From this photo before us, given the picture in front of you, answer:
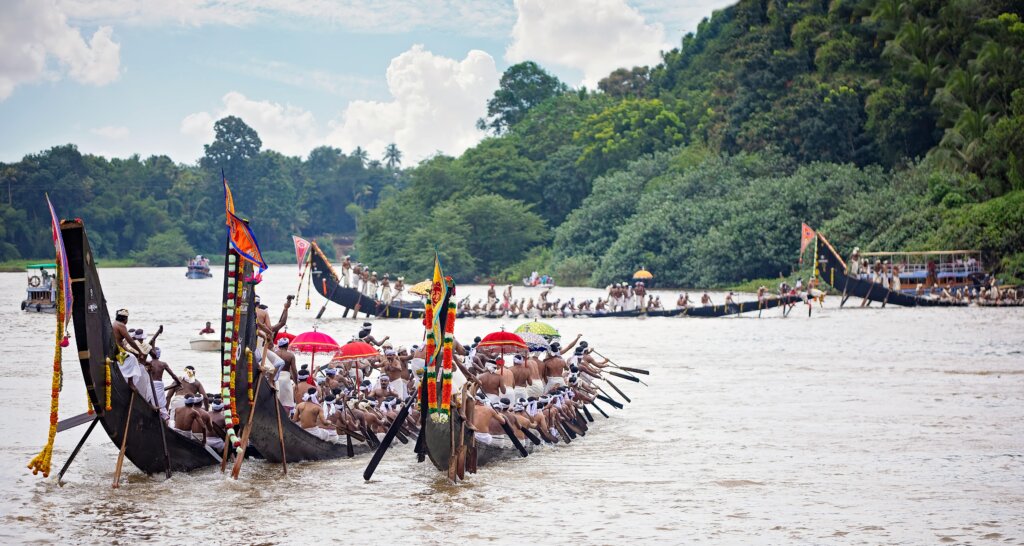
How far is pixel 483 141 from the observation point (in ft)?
259

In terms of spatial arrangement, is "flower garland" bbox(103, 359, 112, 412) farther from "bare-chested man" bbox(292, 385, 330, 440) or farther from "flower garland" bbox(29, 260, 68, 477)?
"bare-chested man" bbox(292, 385, 330, 440)

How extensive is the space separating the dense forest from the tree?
0.16 metres

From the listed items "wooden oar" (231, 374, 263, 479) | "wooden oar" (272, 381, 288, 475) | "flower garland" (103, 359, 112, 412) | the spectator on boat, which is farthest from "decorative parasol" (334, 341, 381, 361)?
the spectator on boat

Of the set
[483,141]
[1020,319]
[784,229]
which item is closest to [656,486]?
[1020,319]

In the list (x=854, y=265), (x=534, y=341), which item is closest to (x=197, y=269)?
(x=854, y=265)

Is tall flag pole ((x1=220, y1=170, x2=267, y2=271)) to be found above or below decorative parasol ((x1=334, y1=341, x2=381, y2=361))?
above

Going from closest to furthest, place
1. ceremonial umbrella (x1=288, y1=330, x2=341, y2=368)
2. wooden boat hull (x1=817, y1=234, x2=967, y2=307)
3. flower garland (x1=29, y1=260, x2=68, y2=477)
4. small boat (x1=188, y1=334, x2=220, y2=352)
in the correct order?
flower garland (x1=29, y1=260, x2=68, y2=477) < ceremonial umbrella (x1=288, y1=330, x2=341, y2=368) < small boat (x1=188, y1=334, x2=220, y2=352) < wooden boat hull (x1=817, y1=234, x2=967, y2=307)

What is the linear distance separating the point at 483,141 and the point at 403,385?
63340 millimetres

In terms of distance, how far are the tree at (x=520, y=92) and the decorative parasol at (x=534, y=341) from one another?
2957 inches

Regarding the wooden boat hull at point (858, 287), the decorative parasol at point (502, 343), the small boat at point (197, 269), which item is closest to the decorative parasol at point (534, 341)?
the decorative parasol at point (502, 343)

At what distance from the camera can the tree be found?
9350cm

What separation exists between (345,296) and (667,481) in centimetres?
2725

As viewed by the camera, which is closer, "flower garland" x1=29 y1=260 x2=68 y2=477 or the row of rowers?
"flower garland" x1=29 y1=260 x2=68 y2=477

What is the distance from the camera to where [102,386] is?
38.9 ft
